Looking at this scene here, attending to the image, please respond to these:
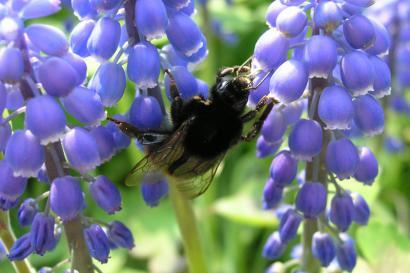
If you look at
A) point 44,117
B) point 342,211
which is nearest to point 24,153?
point 44,117

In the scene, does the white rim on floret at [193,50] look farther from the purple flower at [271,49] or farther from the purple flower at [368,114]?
the purple flower at [368,114]

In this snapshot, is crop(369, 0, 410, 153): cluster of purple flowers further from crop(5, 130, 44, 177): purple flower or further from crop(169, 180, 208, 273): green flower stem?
crop(5, 130, 44, 177): purple flower

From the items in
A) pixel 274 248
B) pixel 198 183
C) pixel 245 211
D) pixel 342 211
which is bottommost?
pixel 245 211

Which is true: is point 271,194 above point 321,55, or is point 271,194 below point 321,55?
below

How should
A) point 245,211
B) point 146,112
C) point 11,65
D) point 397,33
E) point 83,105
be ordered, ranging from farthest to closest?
point 397,33
point 245,211
point 146,112
point 83,105
point 11,65

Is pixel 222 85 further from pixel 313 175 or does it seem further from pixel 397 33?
pixel 397 33

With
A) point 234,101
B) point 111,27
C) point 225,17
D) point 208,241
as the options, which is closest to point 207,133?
point 234,101

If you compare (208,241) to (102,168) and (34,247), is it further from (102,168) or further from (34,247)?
(34,247)

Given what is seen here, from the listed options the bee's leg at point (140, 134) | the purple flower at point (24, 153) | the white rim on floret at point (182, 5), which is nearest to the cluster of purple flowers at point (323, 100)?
the white rim on floret at point (182, 5)

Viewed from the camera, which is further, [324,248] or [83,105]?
[324,248]
